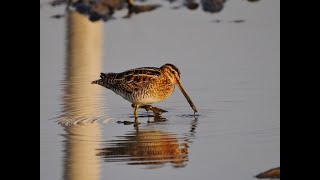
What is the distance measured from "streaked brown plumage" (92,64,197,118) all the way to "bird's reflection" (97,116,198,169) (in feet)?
2.84

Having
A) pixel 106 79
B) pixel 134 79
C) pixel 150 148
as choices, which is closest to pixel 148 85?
pixel 134 79

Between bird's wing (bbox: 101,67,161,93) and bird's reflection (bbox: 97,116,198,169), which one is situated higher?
bird's wing (bbox: 101,67,161,93)

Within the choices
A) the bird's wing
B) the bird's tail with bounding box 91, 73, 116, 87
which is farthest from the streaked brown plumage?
the bird's tail with bounding box 91, 73, 116, 87

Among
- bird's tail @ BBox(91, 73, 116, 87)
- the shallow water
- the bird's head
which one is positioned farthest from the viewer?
bird's tail @ BBox(91, 73, 116, 87)

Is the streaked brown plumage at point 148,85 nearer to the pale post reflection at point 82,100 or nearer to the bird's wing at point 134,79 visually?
the bird's wing at point 134,79

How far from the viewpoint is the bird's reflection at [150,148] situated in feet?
31.0

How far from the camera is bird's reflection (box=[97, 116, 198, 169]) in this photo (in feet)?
31.0

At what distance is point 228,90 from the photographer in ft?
41.4

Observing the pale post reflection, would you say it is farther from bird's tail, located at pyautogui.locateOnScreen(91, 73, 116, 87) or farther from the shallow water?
bird's tail, located at pyautogui.locateOnScreen(91, 73, 116, 87)

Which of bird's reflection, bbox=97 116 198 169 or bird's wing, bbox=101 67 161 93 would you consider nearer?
bird's reflection, bbox=97 116 198 169

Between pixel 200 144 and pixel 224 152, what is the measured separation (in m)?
0.40

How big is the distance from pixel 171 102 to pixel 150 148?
7.73 ft
